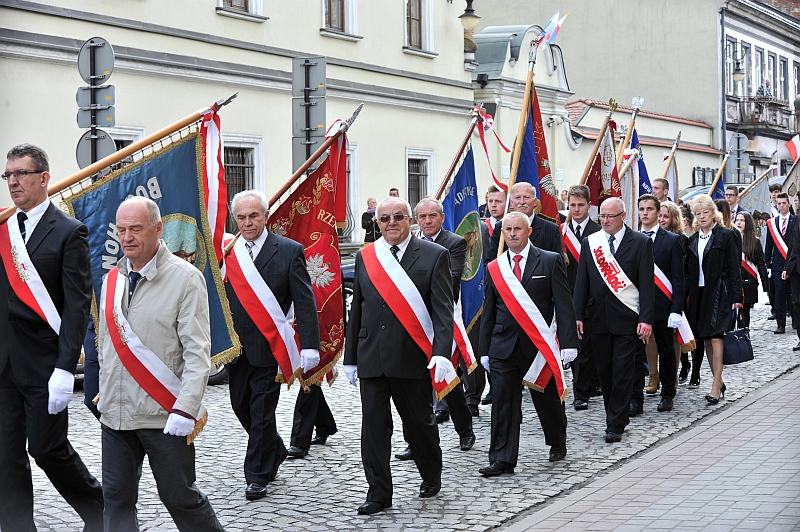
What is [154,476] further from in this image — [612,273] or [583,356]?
[583,356]

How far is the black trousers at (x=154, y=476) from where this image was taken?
5125mm

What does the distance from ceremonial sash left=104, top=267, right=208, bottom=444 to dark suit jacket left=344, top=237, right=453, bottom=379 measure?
6.65ft

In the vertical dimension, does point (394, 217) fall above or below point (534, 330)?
above

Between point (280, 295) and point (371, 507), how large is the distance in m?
1.64

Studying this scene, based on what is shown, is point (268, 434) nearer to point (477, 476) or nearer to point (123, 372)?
point (477, 476)

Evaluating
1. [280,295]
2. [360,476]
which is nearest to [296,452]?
[360,476]

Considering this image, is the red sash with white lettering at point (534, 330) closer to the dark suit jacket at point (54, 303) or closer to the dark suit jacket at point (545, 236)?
the dark suit jacket at point (545, 236)

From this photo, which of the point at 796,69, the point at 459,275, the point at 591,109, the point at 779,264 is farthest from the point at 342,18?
the point at 796,69

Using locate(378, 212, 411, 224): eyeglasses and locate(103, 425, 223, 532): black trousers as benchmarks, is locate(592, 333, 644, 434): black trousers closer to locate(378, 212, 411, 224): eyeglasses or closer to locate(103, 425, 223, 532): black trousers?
locate(378, 212, 411, 224): eyeglasses

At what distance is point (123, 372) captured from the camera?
5.19 metres

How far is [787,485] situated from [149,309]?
4.25 m

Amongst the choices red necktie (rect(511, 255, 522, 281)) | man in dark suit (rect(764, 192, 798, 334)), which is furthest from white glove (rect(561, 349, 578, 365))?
man in dark suit (rect(764, 192, 798, 334))

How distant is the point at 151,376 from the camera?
17.0ft

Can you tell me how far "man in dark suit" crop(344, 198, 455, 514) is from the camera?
23.1 ft
